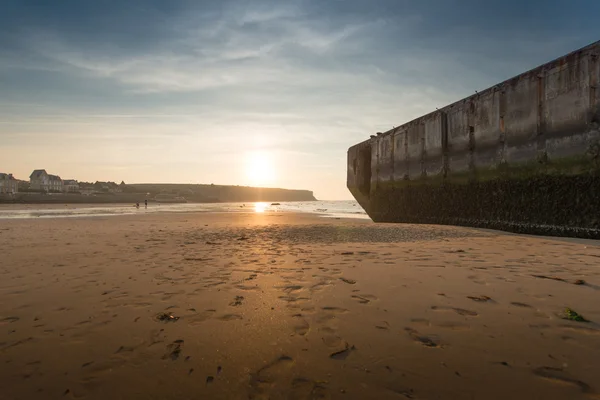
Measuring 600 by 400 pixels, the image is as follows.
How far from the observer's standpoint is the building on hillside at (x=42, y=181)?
90.5 m

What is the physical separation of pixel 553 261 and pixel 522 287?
1.87 metres

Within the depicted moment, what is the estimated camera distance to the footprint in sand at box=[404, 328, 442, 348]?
7.39ft

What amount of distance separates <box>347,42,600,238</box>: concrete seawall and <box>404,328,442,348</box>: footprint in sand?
6699 mm

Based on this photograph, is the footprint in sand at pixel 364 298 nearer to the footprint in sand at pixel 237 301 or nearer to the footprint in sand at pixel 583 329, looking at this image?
the footprint in sand at pixel 237 301

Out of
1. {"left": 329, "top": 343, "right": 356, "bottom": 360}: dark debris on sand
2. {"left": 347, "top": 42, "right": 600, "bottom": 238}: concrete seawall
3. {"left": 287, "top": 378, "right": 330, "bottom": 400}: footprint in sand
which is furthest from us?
{"left": 347, "top": 42, "right": 600, "bottom": 238}: concrete seawall

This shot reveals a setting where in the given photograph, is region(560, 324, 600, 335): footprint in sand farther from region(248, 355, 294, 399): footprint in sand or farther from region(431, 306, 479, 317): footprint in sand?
region(248, 355, 294, 399): footprint in sand

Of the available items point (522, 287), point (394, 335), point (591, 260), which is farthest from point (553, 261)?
point (394, 335)

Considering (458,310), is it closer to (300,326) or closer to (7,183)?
(300,326)

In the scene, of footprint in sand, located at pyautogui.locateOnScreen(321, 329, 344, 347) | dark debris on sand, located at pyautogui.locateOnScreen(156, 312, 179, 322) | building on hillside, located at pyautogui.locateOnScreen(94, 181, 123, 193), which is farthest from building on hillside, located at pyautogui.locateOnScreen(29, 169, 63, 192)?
footprint in sand, located at pyautogui.locateOnScreen(321, 329, 344, 347)

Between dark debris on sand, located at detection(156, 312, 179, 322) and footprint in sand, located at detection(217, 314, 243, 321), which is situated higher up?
footprint in sand, located at detection(217, 314, 243, 321)

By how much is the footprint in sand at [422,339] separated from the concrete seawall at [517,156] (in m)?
6.70

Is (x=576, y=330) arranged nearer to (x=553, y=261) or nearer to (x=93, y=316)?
(x=553, y=261)

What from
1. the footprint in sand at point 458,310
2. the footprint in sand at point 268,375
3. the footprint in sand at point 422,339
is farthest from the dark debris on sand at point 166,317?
the footprint in sand at point 458,310

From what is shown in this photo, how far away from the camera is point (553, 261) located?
4.78 metres
